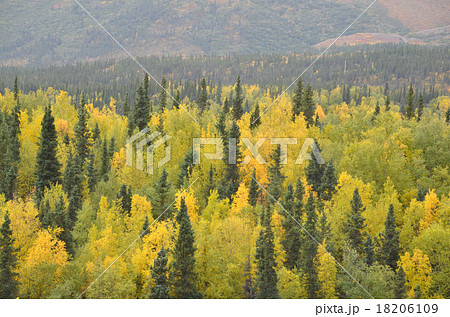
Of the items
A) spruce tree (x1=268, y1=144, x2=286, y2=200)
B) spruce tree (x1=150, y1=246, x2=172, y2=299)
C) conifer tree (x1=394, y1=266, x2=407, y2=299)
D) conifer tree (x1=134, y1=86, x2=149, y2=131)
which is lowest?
conifer tree (x1=394, y1=266, x2=407, y2=299)

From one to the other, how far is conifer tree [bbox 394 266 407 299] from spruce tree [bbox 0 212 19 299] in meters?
44.7

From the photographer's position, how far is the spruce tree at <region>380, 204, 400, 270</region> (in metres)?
71.2

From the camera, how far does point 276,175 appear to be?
89875 mm

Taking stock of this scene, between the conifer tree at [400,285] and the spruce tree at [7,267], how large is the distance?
147 ft

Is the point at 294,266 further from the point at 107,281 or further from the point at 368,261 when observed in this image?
the point at 107,281

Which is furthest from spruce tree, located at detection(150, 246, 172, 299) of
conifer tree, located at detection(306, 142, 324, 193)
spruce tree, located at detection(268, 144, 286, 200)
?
conifer tree, located at detection(306, 142, 324, 193)

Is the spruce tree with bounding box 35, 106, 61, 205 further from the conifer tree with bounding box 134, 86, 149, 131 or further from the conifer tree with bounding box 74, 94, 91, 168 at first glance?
the conifer tree with bounding box 134, 86, 149, 131

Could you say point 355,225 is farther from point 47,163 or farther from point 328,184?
point 47,163

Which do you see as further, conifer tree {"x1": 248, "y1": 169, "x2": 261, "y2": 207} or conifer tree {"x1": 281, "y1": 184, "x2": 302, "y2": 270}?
conifer tree {"x1": 248, "y1": 169, "x2": 261, "y2": 207}

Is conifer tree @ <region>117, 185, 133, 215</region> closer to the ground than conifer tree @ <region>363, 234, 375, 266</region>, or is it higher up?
higher up

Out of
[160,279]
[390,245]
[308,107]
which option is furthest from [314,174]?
[160,279]

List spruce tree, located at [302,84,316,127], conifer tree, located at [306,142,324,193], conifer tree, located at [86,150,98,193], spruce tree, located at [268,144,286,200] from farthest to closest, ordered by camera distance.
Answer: spruce tree, located at [302,84,316,127], conifer tree, located at [86,150,98,193], conifer tree, located at [306,142,324,193], spruce tree, located at [268,144,286,200]

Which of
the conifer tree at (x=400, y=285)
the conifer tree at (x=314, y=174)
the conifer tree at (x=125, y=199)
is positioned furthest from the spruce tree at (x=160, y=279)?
the conifer tree at (x=314, y=174)

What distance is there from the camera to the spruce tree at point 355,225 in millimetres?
74125
